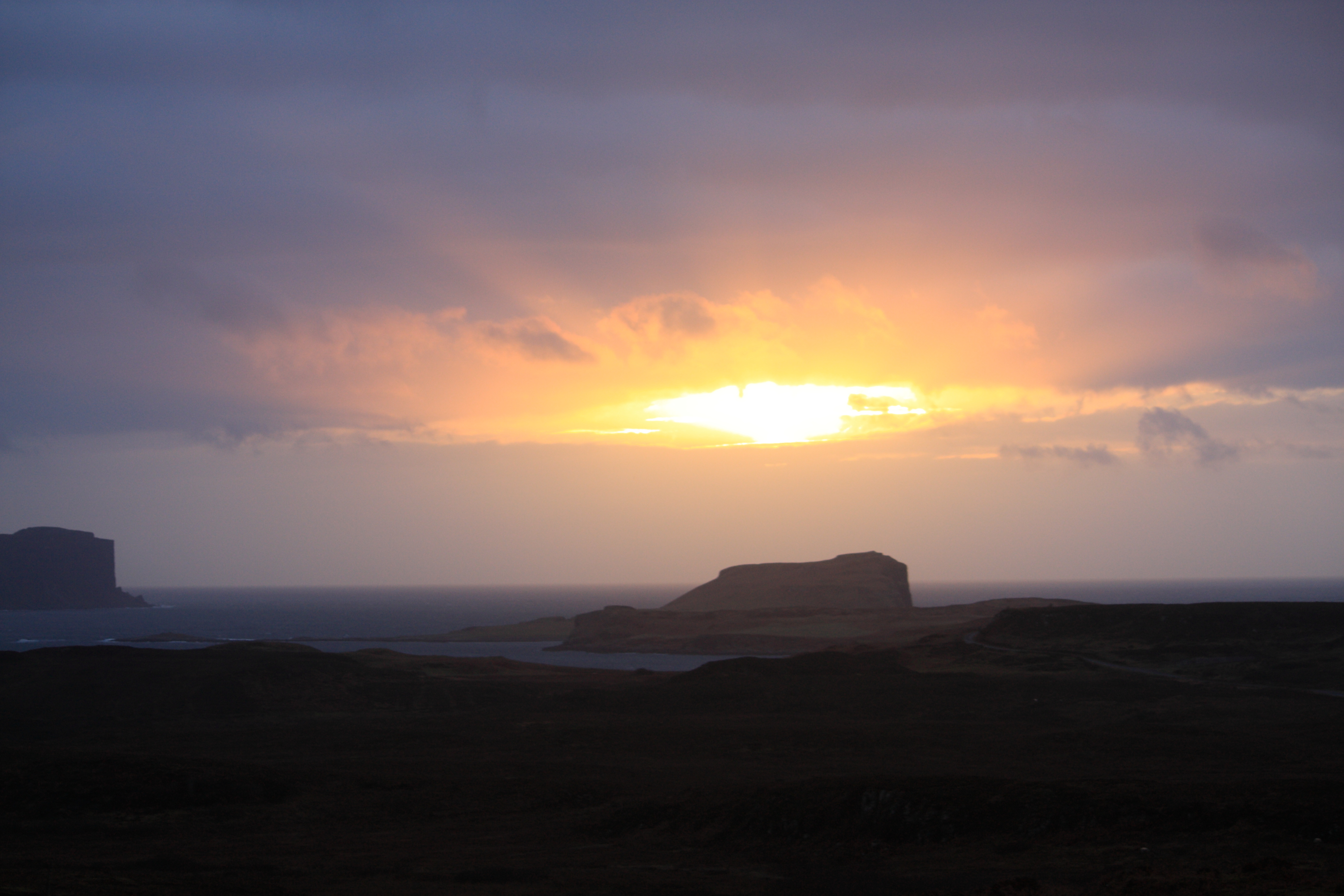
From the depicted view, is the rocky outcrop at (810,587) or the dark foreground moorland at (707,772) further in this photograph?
the rocky outcrop at (810,587)

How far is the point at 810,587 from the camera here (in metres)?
179

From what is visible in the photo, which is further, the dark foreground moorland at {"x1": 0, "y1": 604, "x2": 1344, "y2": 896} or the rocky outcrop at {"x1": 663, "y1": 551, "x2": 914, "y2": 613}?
the rocky outcrop at {"x1": 663, "y1": 551, "x2": 914, "y2": 613}

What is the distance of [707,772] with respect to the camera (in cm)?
4219

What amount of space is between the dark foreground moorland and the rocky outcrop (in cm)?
9379

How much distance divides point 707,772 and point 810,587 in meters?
139

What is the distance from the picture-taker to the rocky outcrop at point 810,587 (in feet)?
561

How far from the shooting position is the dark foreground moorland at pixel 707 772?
26047mm

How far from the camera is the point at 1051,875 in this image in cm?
2394

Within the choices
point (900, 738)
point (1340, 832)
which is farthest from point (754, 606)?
point (1340, 832)

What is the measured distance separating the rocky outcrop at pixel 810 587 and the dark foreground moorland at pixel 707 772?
308ft

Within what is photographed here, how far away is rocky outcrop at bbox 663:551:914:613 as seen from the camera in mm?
171000

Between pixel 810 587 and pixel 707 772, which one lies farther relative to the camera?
pixel 810 587

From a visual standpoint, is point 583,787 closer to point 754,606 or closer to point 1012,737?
point 1012,737

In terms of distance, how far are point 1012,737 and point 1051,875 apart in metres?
25.3
